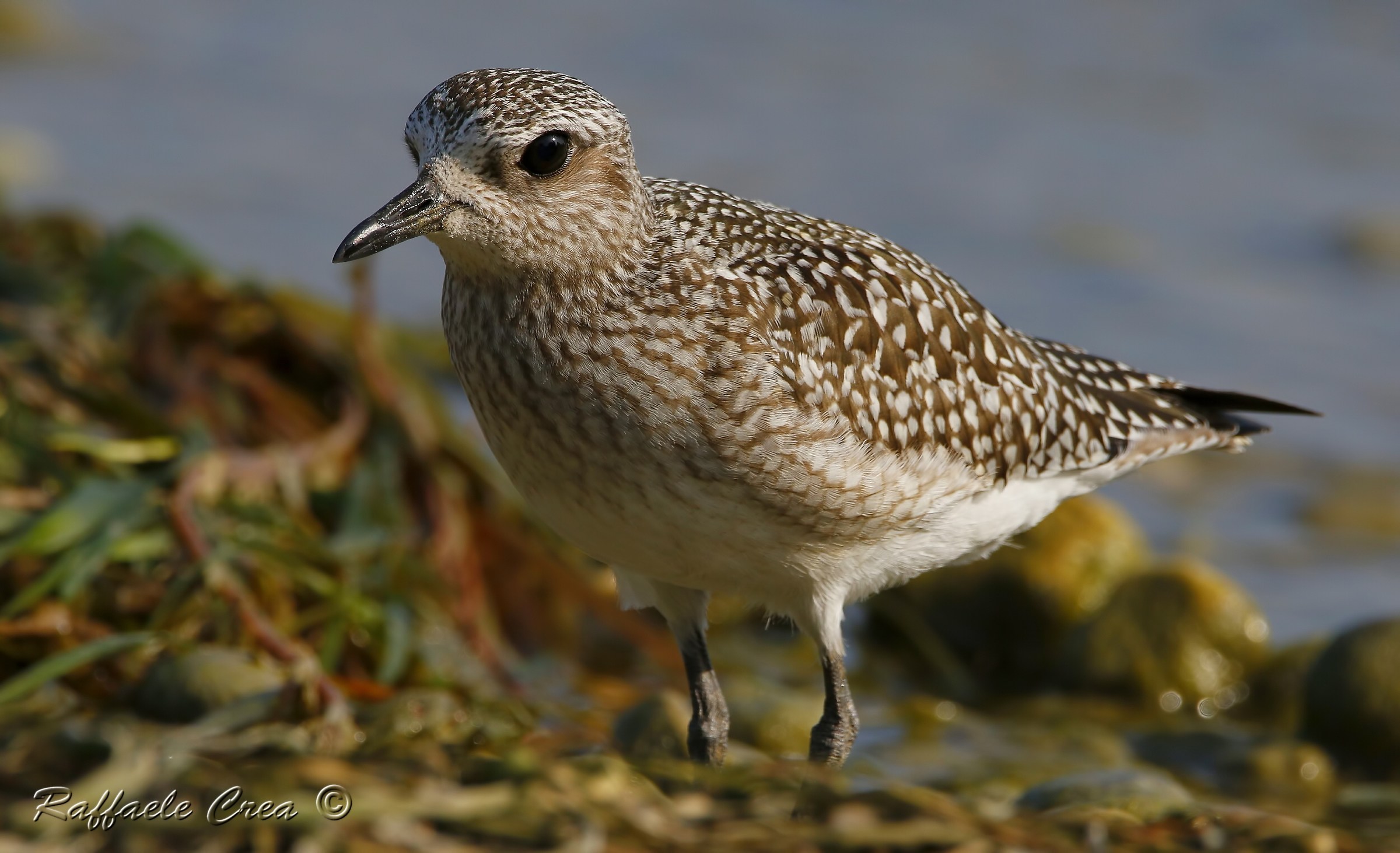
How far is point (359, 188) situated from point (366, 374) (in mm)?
5134

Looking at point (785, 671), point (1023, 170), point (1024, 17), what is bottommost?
point (785, 671)

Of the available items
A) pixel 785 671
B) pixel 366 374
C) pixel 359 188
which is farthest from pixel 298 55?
pixel 785 671

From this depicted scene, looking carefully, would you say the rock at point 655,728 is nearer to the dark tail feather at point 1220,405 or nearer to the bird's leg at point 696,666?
the bird's leg at point 696,666

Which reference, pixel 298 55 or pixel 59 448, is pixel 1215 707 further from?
pixel 298 55

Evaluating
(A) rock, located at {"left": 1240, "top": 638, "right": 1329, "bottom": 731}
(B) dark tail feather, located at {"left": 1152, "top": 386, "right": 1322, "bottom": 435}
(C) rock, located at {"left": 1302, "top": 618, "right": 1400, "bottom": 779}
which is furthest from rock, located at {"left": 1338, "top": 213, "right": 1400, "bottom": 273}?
(C) rock, located at {"left": 1302, "top": 618, "right": 1400, "bottom": 779}

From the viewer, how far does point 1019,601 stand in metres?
7.23

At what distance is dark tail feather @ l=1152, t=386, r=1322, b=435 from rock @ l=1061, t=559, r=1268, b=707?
2.77 ft

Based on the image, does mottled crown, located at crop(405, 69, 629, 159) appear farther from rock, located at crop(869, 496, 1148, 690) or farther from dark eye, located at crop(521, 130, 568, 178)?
rock, located at crop(869, 496, 1148, 690)

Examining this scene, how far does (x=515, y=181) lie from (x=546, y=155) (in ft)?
0.40

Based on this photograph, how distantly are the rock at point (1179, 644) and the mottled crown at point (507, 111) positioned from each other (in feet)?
10.9

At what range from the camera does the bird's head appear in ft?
14.6

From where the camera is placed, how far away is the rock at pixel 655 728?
18.4ft

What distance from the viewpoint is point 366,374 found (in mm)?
6938

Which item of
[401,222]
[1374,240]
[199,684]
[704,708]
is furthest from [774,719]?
[1374,240]
